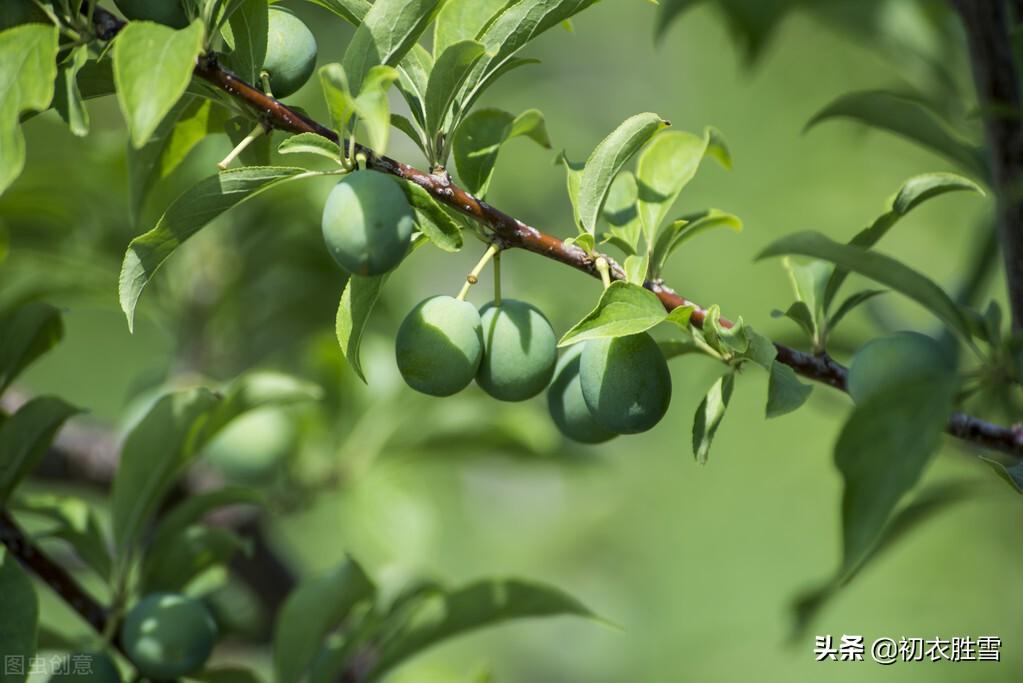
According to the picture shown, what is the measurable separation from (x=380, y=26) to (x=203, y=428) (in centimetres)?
54

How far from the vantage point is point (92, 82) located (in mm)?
841

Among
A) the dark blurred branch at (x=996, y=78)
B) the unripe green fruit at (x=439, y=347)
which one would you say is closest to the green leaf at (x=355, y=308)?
the unripe green fruit at (x=439, y=347)

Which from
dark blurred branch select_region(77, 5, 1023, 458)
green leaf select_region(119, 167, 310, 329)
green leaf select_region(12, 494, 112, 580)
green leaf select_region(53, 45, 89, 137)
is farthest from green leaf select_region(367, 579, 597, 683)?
green leaf select_region(53, 45, 89, 137)

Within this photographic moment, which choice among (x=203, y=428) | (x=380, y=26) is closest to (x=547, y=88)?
(x=203, y=428)

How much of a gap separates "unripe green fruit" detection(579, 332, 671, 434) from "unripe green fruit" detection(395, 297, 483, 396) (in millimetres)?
94

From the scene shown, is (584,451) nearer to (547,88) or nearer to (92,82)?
(92,82)

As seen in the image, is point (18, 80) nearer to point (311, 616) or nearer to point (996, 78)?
point (311, 616)

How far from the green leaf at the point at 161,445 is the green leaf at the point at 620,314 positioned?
474 mm

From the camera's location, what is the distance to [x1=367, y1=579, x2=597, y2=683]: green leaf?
3.64 ft

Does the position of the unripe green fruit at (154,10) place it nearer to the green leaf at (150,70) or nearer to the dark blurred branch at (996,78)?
the green leaf at (150,70)

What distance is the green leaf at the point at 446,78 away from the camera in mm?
749

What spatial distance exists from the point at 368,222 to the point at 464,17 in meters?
0.21

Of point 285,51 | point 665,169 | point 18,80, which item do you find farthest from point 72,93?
point 665,169

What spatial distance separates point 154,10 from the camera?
761 millimetres
